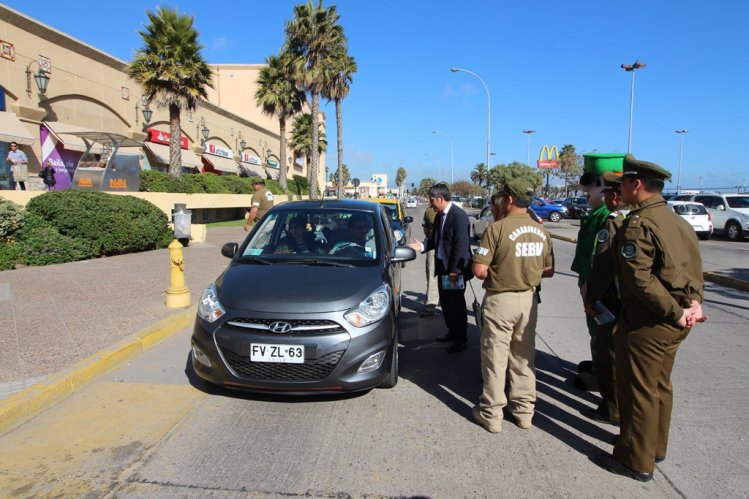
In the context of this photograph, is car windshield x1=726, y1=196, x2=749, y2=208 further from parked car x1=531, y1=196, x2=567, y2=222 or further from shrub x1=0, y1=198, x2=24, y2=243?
shrub x1=0, y1=198, x2=24, y2=243

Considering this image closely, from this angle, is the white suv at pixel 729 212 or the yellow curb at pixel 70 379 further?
the white suv at pixel 729 212

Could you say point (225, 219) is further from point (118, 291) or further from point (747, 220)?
point (747, 220)

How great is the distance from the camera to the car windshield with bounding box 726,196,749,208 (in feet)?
70.0

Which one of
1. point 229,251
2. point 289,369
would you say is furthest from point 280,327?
point 229,251

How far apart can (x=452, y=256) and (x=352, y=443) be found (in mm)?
2418

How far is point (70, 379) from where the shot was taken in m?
4.19

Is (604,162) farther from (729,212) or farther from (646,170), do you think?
(729,212)

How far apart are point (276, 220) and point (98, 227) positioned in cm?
709

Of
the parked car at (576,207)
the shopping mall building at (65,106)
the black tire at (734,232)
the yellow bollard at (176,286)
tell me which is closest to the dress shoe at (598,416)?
the yellow bollard at (176,286)

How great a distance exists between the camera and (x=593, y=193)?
13.8 feet

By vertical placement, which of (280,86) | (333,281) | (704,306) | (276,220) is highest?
(280,86)

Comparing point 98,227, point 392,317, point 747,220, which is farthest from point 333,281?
point 747,220

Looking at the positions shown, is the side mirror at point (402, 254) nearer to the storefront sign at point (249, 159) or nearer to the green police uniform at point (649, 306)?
the green police uniform at point (649, 306)

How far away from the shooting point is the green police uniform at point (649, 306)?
108 inches
